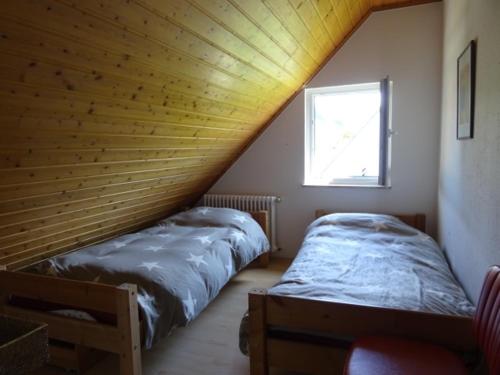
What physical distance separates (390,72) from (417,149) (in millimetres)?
731

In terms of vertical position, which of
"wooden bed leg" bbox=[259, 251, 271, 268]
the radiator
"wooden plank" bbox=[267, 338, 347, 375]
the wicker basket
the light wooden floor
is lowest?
the light wooden floor

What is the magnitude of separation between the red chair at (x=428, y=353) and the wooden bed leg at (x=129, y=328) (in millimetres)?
996

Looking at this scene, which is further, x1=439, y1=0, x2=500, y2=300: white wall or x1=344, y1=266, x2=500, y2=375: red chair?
x1=439, y1=0, x2=500, y2=300: white wall

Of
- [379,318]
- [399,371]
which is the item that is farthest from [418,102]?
[399,371]

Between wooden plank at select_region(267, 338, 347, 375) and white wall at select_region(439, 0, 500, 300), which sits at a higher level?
white wall at select_region(439, 0, 500, 300)

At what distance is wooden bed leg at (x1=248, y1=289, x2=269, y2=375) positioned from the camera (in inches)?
65.8

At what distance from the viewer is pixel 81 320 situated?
1812 mm

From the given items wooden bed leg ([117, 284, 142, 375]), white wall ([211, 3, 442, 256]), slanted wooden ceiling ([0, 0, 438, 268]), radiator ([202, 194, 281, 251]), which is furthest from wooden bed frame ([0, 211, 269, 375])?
white wall ([211, 3, 442, 256])

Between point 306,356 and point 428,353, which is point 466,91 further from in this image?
point 306,356

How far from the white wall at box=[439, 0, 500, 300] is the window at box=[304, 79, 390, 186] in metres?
0.91

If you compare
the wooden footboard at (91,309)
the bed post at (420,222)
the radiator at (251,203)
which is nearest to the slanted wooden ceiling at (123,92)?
the wooden footboard at (91,309)

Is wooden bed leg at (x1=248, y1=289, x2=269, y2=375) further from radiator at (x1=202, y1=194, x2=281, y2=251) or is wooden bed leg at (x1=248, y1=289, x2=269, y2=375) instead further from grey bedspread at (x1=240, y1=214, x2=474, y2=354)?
radiator at (x1=202, y1=194, x2=281, y2=251)

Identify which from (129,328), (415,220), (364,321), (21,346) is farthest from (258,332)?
(415,220)

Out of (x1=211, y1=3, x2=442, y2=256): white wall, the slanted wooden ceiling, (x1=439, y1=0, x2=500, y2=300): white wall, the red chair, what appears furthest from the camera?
(x1=211, y1=3, x2=442, y2=256): white wall
